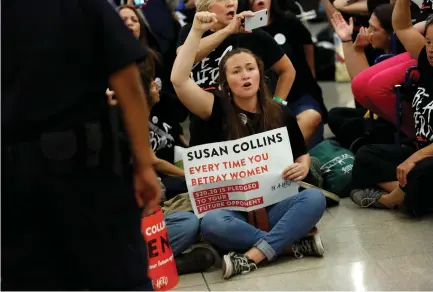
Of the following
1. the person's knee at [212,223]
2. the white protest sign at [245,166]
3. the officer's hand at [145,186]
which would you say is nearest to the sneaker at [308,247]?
the white protest sign at [245,166]

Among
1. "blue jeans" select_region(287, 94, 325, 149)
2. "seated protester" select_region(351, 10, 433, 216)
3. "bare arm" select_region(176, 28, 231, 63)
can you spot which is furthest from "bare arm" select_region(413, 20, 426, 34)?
"bare arm" select_region(176, 28, 231, 63)

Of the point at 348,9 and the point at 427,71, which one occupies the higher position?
the point at 348,9

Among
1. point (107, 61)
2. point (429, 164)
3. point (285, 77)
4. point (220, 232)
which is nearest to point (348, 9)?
point (285, 77)

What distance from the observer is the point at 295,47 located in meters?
4.67

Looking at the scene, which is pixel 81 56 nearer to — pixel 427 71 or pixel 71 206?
pixel 71 206

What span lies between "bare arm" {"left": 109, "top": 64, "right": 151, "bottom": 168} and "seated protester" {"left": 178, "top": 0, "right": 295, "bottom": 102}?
1.99m

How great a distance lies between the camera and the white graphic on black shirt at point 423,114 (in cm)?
352

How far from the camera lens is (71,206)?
1.64 m

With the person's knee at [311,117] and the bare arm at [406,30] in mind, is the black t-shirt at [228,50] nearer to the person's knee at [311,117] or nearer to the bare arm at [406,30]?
the person's knee at [311,117]

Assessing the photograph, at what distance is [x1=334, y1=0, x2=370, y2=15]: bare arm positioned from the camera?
4.72 metres

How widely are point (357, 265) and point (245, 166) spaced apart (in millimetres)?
652

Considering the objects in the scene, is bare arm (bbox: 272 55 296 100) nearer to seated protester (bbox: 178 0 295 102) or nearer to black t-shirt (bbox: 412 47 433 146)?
seated protester (bbox: 178 0 295 102)

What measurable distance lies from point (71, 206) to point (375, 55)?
3326 millimetres

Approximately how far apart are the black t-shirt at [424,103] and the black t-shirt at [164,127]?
132 cm
